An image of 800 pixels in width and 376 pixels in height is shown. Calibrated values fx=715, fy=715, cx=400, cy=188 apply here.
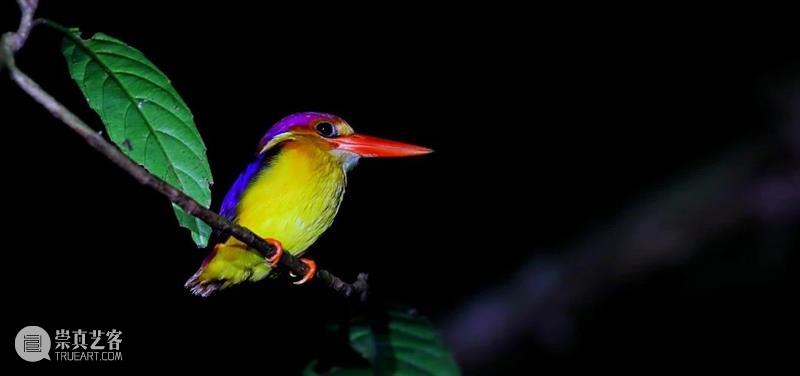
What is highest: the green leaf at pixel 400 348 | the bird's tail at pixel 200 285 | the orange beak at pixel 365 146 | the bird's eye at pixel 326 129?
the bird's eye at pixel 326 129

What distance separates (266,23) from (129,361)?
2.57 metres

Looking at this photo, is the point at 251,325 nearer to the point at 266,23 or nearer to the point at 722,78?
the point at 266,23

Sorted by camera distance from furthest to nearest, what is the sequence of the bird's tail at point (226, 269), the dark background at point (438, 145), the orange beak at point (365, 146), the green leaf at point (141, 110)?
the dark background at point (438, 145), the orange beak at point (365, 146), the bird's tail at point (226, 269), the green leaf at point (141, 110)

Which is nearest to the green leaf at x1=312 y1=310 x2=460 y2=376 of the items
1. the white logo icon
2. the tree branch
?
the tree branch

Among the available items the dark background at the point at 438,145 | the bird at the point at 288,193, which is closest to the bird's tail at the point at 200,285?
Answer: the bird at the point at 288,193

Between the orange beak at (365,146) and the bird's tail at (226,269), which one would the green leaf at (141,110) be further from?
the orange beak at (365,146)

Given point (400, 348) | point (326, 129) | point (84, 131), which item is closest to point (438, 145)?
point (326, 129)

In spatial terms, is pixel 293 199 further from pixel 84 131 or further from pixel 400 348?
pixel 84 131

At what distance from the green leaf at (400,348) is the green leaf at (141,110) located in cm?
34

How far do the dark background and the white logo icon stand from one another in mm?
1378

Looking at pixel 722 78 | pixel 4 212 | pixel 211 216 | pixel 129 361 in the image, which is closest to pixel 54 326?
pixel 129 361

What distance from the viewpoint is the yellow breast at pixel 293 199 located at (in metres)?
1.93

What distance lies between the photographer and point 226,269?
1.96 m

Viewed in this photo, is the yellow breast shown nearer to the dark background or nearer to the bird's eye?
the bird's eye
